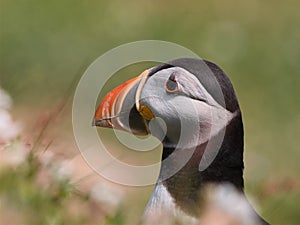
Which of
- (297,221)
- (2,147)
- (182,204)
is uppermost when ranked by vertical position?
(2,147)

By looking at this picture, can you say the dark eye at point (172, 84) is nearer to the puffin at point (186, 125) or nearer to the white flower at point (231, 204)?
the puffin at point (186, 125)

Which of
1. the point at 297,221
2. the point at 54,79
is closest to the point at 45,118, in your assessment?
the point at 297,221

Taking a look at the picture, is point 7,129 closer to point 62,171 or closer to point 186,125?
point 62,171

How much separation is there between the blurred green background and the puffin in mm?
3193

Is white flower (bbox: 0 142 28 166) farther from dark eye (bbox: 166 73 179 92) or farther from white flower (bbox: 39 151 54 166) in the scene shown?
dark eye (bbox: 166 73 179 92)

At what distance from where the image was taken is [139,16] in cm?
947

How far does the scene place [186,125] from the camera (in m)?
3.87

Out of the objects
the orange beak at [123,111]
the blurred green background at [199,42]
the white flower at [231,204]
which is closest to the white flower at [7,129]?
the orange beak at [123,111]

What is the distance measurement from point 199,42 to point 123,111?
5.16 m

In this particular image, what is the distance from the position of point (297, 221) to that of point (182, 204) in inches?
91.7

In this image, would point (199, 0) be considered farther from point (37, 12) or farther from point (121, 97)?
point (121, 97)

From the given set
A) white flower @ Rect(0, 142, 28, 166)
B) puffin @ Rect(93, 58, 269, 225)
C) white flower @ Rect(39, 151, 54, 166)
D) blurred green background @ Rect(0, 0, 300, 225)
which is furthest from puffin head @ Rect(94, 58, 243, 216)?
blurred green background @ Rect(0, 0, 300, 225)

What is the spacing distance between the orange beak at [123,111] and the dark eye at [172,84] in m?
0.11

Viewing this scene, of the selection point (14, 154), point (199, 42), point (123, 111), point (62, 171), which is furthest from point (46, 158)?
point (199, 42)
